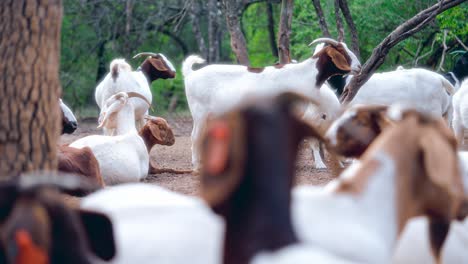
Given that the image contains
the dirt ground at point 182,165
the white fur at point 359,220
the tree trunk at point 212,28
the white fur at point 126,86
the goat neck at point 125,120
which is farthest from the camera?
the tree trunk at point 212,28

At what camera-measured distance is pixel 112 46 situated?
25.6 meters

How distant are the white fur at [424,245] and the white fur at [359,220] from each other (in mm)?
846

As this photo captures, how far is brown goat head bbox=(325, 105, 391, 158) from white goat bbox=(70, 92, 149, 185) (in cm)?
485

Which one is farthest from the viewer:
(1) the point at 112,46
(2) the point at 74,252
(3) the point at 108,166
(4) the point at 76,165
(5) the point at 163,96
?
(5) the point at 163,96

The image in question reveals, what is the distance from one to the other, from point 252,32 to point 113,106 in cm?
1800

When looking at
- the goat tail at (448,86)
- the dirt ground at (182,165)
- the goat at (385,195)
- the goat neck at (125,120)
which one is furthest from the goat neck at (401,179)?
the goat tail at (448,86)

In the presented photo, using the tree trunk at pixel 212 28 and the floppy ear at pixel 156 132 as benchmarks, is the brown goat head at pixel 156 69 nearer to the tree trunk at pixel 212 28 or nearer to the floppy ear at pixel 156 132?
the floppy ear at pixel 156 132

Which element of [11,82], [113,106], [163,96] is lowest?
[163,96]

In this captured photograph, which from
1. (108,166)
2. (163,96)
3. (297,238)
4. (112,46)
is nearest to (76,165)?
(108,166)

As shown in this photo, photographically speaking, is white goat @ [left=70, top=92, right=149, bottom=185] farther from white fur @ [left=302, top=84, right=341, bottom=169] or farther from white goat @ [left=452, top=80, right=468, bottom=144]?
white goat @ [left=452, top=80, right=468, bottom=144]

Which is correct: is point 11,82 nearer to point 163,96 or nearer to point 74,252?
point 74,252

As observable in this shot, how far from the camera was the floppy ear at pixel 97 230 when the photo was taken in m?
4.29

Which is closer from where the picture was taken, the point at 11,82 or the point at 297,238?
the point at 297,238

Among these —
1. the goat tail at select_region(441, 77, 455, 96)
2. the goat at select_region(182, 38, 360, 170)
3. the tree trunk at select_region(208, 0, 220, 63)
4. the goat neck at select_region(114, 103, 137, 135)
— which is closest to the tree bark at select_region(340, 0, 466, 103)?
the goat at select_region(182, 38, 360, 170)
